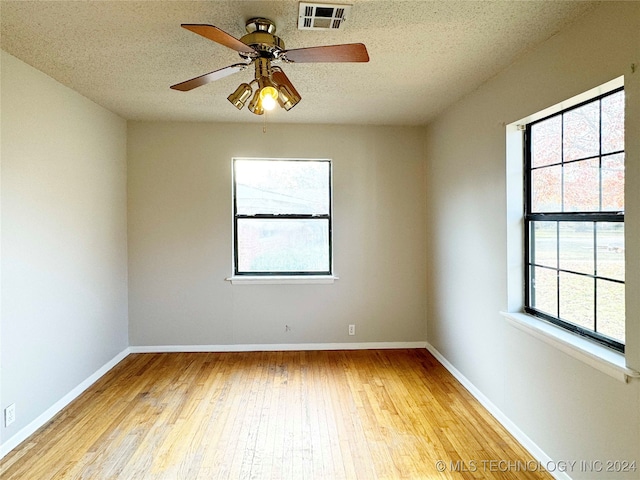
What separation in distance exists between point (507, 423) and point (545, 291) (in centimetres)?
95

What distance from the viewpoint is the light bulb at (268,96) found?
1968 millimetres

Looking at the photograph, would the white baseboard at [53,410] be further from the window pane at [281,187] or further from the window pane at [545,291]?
the window pane at [545,291]

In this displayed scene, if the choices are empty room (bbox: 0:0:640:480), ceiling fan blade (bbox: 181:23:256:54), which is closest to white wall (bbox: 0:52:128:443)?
empty room (bbox: 0:0:640:480)

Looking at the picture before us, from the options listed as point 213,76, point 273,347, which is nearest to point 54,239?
point 213,76

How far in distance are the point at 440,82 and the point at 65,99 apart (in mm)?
2917

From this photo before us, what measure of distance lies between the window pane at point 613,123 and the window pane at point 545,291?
2.64 ft

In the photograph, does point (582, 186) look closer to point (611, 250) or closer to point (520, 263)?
point (611, 250)

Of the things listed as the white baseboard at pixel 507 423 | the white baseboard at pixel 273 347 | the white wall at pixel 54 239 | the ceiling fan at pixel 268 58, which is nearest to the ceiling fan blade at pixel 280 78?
the ceiling fan at pixel 268 58

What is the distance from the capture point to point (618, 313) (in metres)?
1.85

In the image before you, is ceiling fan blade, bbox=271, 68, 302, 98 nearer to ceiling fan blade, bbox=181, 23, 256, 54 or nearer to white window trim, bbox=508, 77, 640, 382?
ceiling fan blade, bbox=181, 23, 256, 54

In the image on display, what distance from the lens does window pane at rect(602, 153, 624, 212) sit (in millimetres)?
1829

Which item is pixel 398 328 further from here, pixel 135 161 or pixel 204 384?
pixel 135 161

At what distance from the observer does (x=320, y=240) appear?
4.27m

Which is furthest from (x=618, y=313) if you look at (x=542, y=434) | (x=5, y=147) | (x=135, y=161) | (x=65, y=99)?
(x=135, y=161)
